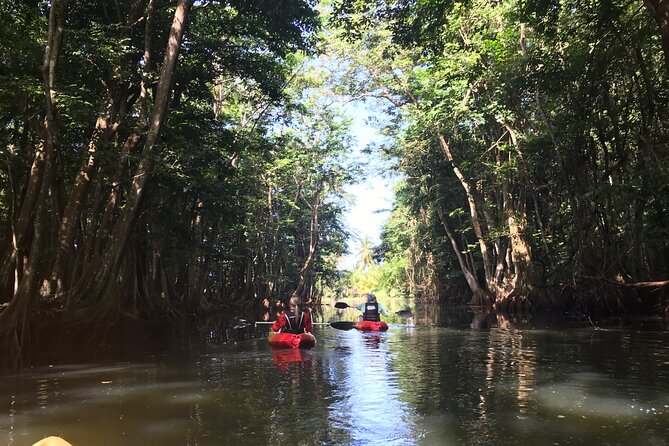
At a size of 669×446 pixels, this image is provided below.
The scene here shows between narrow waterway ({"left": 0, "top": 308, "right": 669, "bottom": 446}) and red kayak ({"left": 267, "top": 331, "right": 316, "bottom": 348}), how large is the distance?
0.57 meters

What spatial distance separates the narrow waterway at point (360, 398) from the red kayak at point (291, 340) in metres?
0.57

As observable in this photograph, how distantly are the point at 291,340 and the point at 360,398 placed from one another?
5088 millimetres

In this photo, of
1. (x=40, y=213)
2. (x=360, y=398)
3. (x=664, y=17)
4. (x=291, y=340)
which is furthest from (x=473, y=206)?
(x=40, y=213)

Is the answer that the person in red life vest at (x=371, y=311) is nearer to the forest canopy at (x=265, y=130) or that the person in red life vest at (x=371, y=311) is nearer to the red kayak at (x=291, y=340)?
the red kayak at (x=291, y=340)

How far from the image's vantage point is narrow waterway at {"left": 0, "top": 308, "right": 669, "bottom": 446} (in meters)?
4.80

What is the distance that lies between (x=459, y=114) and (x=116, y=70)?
12528mm

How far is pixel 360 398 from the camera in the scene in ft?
20.9

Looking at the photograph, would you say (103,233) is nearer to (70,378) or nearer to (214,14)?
(70,378)

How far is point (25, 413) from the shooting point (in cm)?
572

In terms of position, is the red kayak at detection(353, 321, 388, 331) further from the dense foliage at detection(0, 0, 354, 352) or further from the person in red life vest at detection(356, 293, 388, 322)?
the dense foliage at detection(0, 0, 354, 352)

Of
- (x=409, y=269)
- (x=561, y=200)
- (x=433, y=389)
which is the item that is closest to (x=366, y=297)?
(x=561, y=200)

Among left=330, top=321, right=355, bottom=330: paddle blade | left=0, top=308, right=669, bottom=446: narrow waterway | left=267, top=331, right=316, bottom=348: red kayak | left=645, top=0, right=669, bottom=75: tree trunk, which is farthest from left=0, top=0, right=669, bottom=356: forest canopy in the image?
left=330, top=321, right=355, bottom=330: paddle blade

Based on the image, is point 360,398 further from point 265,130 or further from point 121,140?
point 265,130

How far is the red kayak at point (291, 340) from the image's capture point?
11258 millimetres
